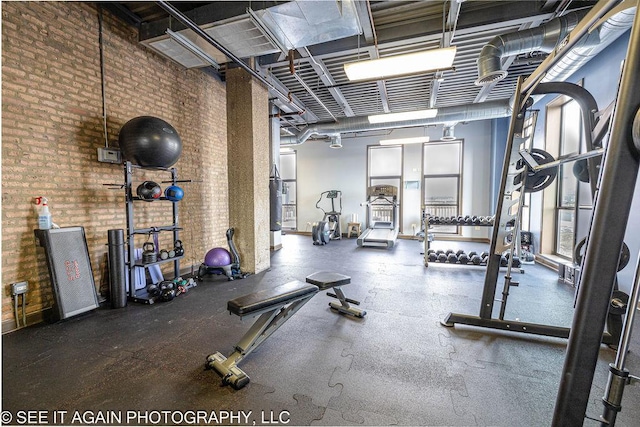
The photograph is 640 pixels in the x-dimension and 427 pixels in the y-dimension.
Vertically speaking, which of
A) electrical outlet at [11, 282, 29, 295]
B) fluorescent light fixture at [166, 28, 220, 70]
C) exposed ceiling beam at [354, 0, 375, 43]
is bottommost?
electrical outlet at [11, 282, 29, 295]

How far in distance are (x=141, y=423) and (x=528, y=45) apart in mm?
5362

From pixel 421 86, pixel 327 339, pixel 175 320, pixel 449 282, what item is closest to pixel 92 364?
pixel 175 320

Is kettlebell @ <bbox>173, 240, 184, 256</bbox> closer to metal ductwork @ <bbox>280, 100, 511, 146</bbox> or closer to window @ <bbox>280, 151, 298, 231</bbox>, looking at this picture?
metal ductwork @ <bbox>280, 100, 511, 146</bbox>

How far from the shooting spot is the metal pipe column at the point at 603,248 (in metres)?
0.88

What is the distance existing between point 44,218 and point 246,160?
256 centimetres

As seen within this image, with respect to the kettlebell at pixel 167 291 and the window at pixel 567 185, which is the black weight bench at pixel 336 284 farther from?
the window at pixel 567 185

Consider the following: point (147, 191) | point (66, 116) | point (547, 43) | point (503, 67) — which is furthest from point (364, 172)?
point (66, 116)

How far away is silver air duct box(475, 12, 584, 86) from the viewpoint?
10.1 feet

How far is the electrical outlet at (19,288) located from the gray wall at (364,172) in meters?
7.46

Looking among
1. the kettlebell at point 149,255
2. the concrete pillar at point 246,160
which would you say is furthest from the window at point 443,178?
the kettlebell at point 149,255

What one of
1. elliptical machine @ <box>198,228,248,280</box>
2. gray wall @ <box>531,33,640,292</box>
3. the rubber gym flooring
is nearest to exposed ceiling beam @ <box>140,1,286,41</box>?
elliptical machine @ <box>198,228,248,280</box>

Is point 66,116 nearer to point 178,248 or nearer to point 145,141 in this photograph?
point 145,141

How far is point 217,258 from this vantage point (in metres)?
4.23

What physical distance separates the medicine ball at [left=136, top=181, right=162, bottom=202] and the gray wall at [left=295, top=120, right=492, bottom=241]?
6437 mm
